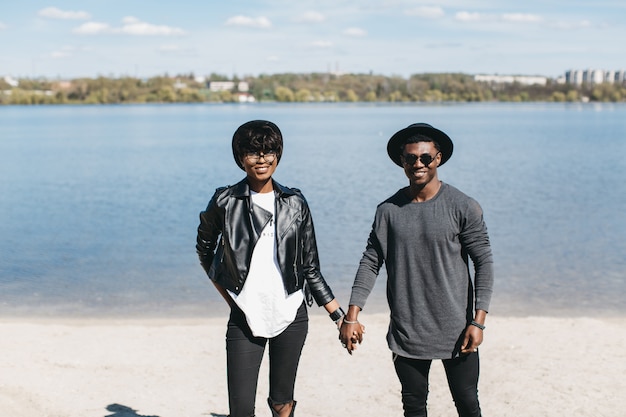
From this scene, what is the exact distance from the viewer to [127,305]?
1090cm

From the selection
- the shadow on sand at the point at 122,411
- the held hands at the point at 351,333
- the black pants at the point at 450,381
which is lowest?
the shadow on sand at the point at 122,411

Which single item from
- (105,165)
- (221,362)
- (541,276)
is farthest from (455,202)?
(105,165)

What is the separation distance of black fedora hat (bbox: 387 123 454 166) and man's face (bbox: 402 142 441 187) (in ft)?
0.16

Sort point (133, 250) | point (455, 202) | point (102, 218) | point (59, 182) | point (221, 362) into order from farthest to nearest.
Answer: point (59, 182) → point (102, 218) → point (133, 250) → point (221, 362) → point (455, 202)

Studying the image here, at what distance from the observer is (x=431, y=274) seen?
11.7ft

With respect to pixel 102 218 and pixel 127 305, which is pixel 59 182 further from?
pixel 127 305

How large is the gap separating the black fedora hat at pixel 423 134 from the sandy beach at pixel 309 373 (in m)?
2.54

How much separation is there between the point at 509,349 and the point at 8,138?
63907 mm

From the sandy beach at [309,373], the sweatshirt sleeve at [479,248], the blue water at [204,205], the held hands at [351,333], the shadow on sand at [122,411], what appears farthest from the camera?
the blue water at [204,205]

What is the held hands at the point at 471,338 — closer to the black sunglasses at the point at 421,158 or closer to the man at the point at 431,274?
the man at the point at 431,274

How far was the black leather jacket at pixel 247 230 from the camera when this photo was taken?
3672 mm

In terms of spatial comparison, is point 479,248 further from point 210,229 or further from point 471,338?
point 210,229

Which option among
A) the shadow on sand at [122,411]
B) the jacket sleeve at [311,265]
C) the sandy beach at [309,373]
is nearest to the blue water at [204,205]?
the sandy beach at [309,373]

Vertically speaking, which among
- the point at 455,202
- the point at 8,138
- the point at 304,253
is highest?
the point at 455,202
